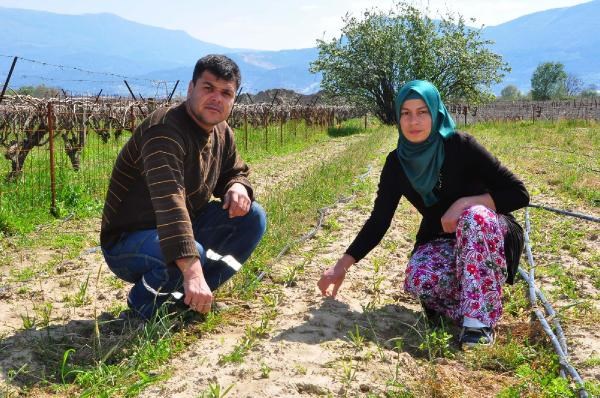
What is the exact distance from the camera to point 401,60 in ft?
107

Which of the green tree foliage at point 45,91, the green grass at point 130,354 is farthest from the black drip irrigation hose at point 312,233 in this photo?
the green tree foliage at point 45,91

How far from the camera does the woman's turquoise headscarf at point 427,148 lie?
277cm

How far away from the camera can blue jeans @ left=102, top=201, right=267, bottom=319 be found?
2.70m

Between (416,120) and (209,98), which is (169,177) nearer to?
(209,98)

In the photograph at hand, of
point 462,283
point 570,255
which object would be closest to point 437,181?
point 462,283

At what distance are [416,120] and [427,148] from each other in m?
0.16

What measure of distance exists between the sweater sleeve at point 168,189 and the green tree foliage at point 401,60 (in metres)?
31.1

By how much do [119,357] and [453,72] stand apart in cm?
3253

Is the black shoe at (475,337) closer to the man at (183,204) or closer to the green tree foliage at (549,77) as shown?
the man at (183,204)

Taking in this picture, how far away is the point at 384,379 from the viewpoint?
2.28 metres

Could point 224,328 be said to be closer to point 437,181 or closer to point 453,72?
point 437,181

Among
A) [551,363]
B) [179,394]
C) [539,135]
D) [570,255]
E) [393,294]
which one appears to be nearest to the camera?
[179,394]

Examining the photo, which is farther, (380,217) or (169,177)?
(380,217)

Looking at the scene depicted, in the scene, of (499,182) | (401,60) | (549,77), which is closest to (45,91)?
(401,60)
